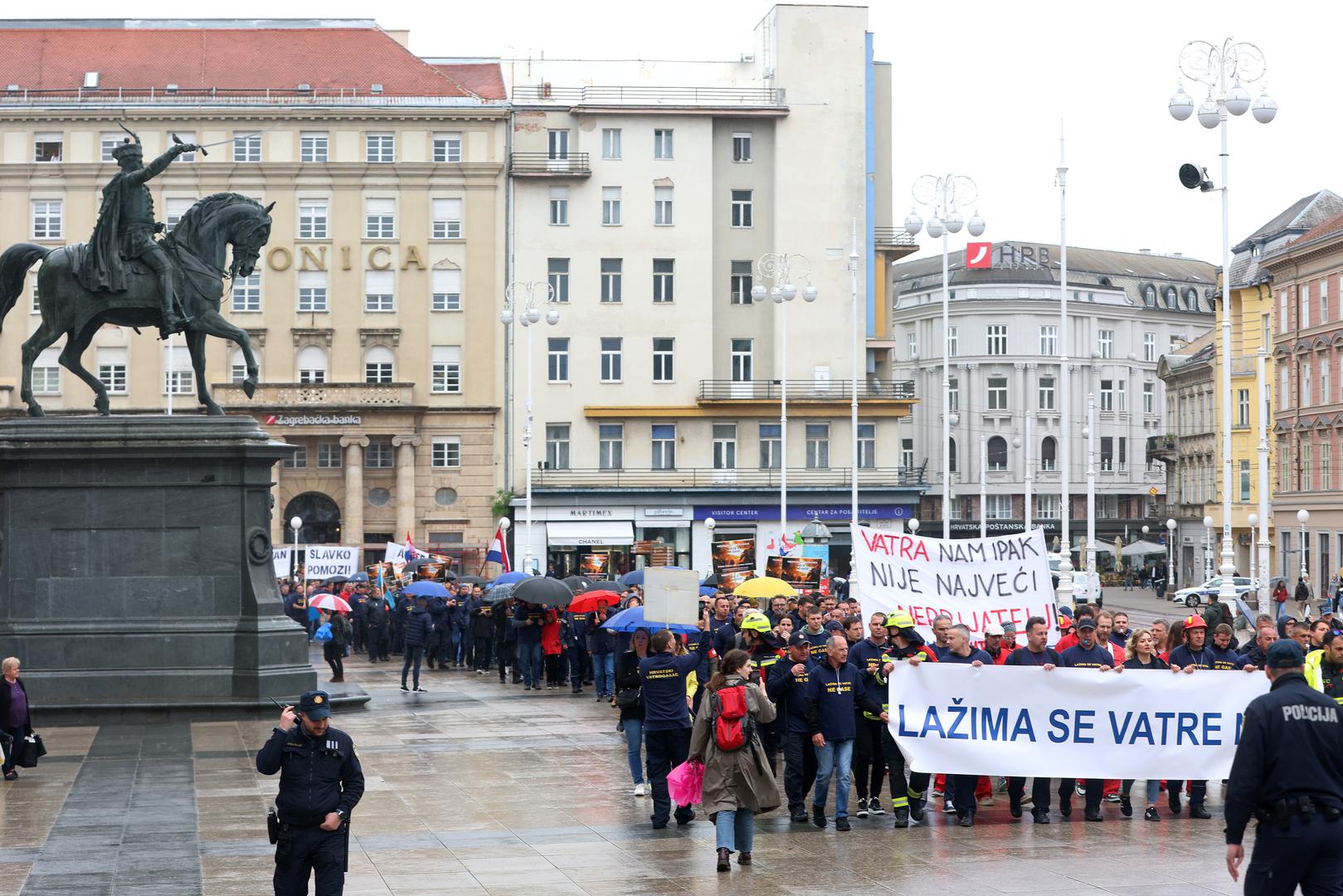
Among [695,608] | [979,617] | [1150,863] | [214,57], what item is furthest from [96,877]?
[214,57]

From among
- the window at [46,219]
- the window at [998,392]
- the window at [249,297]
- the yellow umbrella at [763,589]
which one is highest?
the window at [46,219]

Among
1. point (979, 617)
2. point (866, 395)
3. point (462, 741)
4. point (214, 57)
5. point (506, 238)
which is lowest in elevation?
point (462, 741)

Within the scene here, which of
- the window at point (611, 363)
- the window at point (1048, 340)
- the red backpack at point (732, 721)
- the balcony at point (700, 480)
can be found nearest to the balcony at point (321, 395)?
the balcony at point (700, 480)

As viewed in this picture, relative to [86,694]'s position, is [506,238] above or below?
above

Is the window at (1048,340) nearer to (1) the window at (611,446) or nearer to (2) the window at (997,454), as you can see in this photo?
(2) the window at (997,454)

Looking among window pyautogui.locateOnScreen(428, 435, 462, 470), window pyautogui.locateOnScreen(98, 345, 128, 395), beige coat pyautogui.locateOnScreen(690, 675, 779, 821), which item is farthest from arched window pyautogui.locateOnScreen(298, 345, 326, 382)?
beige coat pyautogui.locateOnScreen(690, 675, 779, 821)

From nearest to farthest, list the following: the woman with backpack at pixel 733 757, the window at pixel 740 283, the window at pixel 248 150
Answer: the woman with backpack at pixel 733 757, the window at pixel 248 150, the window at pixel 740 283

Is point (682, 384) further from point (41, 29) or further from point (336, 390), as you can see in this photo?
point (41, 29)

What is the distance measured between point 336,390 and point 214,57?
1496cm

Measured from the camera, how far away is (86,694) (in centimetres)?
2441

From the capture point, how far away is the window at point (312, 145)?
75.4 metres

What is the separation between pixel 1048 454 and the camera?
11294cm

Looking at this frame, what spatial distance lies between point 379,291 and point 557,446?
30.1ft

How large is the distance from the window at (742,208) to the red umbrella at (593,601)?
159 ft
